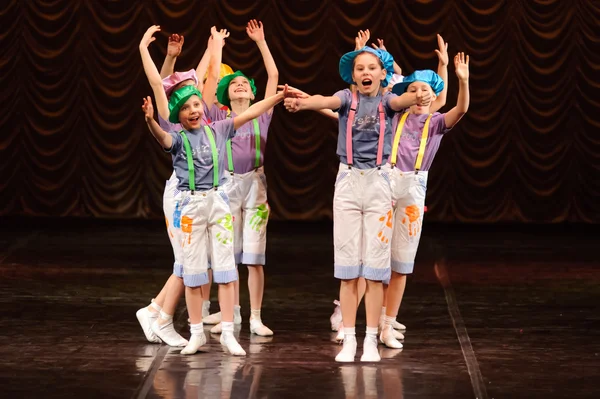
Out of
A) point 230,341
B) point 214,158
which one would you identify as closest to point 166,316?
point 230,341

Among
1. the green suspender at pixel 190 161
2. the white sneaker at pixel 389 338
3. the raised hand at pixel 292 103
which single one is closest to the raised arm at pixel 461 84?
the raised hand at pixel 292 103

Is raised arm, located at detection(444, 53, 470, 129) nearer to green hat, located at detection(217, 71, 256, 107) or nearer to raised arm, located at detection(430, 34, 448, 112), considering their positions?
raised arm, located at detection(430, 34, 448, 112)

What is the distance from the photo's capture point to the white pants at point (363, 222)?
4840 millimetres

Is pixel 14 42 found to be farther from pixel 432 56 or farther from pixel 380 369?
pixel 380 369

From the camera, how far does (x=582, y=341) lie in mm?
5379

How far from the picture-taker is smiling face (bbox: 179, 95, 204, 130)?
5020mm

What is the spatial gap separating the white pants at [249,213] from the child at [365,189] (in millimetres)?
850

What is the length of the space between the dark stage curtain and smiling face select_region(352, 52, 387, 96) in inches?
260

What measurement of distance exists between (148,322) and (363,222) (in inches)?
52.2

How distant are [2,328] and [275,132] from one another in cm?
631

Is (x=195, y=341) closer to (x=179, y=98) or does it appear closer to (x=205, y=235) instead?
(x=205, y=235)

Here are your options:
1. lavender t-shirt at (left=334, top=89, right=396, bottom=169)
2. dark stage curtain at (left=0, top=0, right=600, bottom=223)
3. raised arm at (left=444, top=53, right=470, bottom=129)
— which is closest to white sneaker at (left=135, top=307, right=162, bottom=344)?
lavender t-shirt at (left=334, top=89, right=396, bottom=169)

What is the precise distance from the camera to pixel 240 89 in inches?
223

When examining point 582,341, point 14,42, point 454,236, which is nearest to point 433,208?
point 454,236
